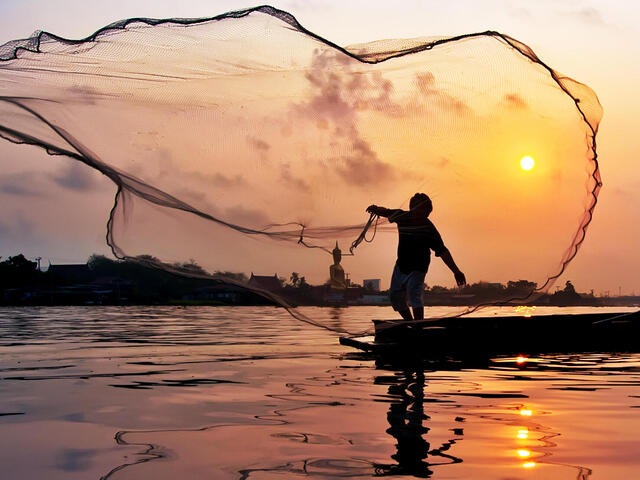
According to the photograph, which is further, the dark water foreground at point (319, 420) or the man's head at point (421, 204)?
the man's head at point (421, 204)

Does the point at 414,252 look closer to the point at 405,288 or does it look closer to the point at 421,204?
the point at 405,288

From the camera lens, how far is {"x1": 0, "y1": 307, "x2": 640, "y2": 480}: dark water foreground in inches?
210

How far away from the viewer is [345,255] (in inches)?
390

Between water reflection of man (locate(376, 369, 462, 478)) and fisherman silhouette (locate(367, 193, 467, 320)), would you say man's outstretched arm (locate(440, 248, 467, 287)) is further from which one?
water reflection of man (locate(376, 369, 462, 478))

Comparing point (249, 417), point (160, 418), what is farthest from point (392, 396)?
point (160, 418)

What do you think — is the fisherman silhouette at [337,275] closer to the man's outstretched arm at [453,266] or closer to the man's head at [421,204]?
the man's head at [421,204]

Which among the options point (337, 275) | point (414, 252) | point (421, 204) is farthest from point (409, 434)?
point (414, 252)

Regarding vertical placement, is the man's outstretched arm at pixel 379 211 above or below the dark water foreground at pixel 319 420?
above

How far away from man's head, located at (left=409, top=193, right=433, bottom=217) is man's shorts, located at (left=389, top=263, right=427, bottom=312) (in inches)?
84.0

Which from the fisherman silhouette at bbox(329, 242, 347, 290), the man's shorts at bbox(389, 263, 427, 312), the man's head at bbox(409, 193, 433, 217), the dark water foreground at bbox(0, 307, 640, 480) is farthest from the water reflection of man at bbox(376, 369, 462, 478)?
the man's shorts at bbox(389, 263, 427, 312)

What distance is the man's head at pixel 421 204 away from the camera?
981cm

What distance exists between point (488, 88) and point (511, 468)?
5.27 meters

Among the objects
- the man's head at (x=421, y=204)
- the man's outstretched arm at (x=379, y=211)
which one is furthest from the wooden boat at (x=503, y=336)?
the man's outstretched arm at (x=379, y=211)

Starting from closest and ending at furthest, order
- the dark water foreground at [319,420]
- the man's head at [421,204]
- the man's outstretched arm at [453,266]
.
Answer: the dark water foreground at [319,420]
the man's head at [421,204]
the man's outstretched arm at [453,266]
